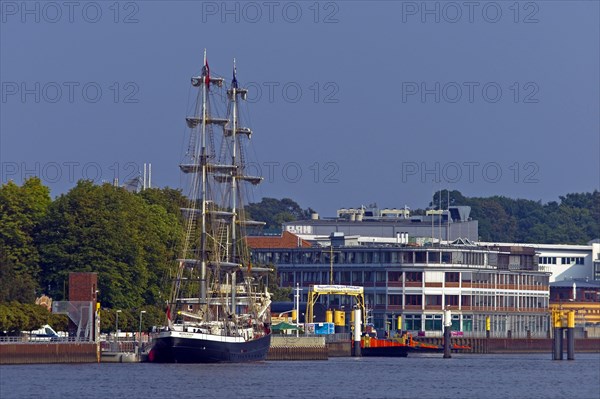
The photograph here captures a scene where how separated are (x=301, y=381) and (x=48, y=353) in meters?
20.2

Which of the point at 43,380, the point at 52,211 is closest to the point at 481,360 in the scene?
the point at 52,211

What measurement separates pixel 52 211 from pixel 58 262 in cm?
505

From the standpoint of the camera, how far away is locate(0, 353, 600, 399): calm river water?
89.6m

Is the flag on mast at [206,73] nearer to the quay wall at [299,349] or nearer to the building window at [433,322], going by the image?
the quay wall at [299,349]

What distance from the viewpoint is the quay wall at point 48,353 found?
110000 mm

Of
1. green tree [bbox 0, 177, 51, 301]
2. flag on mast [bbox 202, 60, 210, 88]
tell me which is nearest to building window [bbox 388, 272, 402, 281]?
green tree [bbox 0, 177, 51, 301]

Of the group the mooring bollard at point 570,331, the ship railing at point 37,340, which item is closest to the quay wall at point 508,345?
the mooring bollard at point 570,331

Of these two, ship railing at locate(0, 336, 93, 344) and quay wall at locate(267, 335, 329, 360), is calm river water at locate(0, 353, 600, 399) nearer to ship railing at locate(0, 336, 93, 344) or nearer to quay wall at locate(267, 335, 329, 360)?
ship railing at locate(0, 336, 93, 344)

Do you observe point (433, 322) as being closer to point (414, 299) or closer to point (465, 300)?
point (414, 299)

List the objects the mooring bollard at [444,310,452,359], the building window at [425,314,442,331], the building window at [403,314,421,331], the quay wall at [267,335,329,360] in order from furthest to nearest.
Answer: the building window at [425,314,442,331] < the building window at [403,314,421,331] < the mooring bollard at [444,310,452,359] < the quay wall at [267,335,329,360]

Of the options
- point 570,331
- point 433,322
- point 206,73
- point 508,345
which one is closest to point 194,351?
point 206,73

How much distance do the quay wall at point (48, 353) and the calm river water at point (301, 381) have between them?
1.78 metres

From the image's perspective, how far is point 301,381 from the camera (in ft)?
332

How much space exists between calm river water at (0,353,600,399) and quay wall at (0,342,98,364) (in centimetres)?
178
